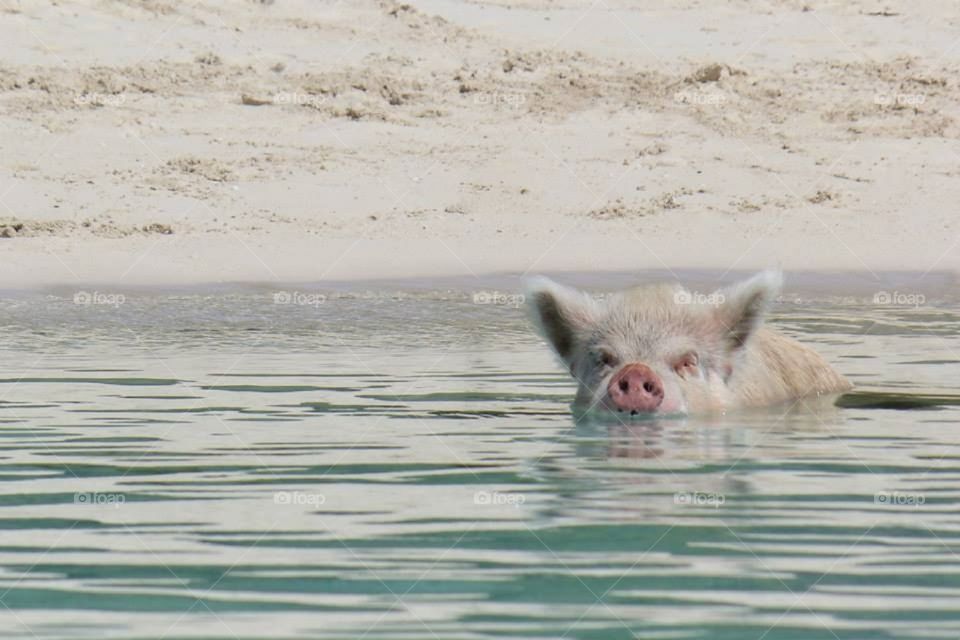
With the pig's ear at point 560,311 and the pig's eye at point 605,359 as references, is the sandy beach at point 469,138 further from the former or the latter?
the pig's eye at point 605,359

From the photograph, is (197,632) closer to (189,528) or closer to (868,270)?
(189,528)

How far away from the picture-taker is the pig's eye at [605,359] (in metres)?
8.62

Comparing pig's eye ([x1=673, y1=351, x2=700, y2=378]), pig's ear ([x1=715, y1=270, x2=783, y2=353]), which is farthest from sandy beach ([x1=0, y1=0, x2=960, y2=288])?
pig's eye ([x1=673, y1=351, x2=700, y2=378])

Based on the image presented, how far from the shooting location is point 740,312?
891 cm

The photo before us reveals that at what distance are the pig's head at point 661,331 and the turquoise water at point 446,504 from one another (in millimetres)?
300

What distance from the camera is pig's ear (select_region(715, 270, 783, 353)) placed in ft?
29.0

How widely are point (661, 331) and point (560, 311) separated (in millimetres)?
555

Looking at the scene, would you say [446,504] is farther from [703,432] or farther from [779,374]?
[779,374]

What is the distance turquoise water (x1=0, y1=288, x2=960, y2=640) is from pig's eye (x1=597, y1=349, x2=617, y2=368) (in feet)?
1.19

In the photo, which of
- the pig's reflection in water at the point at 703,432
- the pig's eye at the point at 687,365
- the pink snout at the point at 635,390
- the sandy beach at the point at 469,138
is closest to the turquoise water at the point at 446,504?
the pig's reflection in water at the point at 703,432

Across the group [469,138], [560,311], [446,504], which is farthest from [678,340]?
[469,138]

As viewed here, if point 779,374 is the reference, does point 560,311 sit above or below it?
above

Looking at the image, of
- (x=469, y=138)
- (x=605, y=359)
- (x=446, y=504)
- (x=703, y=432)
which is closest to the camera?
(x=446, y=504)

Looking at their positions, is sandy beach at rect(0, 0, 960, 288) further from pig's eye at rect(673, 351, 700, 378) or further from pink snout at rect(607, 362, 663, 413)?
pink snout at rect(607, 362, 663, 413)
